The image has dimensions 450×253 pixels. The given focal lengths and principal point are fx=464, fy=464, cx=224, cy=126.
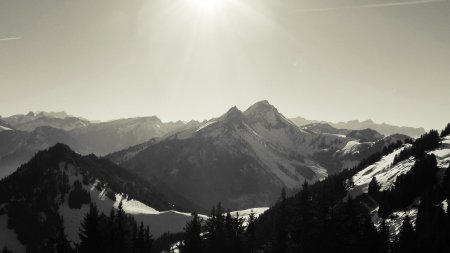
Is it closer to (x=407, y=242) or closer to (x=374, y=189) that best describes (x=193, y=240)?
(x=407, y=242)

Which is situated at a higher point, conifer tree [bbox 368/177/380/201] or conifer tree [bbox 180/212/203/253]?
conifer tree [bbox 368/177/380/201]

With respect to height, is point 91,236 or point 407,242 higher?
point 91,236

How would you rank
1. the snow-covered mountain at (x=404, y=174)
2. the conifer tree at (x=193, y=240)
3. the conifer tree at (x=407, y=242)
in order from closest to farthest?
the conifer tree at (x=407, y=242) < the conifer tree at (x=193, y=240) < the snow-covered mountain at (x=404, y=174)

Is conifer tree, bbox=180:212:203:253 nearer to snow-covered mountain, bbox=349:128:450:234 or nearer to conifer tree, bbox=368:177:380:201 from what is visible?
snow-covered mountain, bbox=349:128:450:234

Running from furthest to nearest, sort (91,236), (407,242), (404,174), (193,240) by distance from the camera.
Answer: (404,174) → (407,242) → (193,240) → (91,236)

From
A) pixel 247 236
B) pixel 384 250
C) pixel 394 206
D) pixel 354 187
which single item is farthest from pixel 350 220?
pixel 354 187

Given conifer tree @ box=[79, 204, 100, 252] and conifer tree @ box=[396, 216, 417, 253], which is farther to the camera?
conifer tree @ box=[396, 216, 417, 253]

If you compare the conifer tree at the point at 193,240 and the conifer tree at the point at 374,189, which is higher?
the conifer tree at the point at 374,189

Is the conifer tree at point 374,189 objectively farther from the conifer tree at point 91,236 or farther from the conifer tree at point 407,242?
the conifer tree at point 91,236

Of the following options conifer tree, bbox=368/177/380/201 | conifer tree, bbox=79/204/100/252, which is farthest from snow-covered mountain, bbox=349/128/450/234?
conifer tree, bbox=79/204/100/252

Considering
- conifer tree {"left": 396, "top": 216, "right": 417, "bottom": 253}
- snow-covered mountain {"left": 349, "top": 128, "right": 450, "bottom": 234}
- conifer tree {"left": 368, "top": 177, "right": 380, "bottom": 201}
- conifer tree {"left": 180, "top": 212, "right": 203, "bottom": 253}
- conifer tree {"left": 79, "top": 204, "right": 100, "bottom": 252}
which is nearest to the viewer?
conifer tree {"left": 79, "top": 204, "right": 100, "bottom": 252}

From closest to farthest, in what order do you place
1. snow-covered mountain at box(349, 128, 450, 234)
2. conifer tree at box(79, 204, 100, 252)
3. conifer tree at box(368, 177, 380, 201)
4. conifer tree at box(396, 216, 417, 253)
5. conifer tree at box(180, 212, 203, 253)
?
conifer tree at box(79, 204, 100, 252) → conifer tree at box(396, 216, 417, 253) → conifer tree at box(180, 212, 203, 253) → snow-covered mountain at box(349, 128, 450, 234) → conifer tree at box(368, 177, 380, 201)

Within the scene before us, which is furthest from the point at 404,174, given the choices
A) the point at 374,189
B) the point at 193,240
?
the point at 193,240

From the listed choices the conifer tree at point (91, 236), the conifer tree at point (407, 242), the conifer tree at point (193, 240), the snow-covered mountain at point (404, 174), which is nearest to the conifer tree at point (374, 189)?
the snow-covered mountain at point (404, 174)
